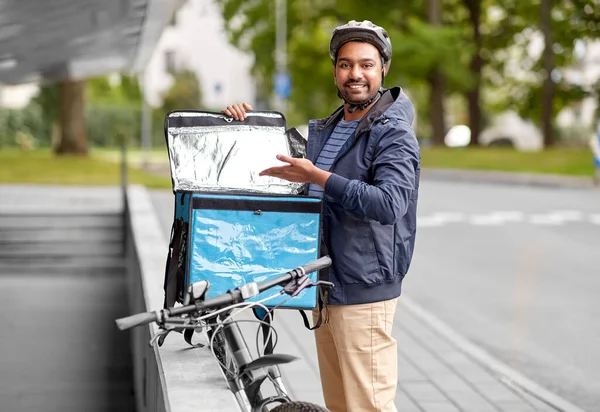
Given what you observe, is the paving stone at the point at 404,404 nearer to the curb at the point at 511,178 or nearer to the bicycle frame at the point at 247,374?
the bicycle frame at the point at 247,374

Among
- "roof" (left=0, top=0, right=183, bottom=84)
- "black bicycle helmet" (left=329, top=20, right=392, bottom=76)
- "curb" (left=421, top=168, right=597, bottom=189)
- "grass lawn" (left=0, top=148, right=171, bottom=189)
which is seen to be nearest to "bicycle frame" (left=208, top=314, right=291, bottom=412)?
"black bicycle helmet" (left=329, top=20, right=392, bottom=76)

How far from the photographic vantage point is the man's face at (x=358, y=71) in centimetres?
343

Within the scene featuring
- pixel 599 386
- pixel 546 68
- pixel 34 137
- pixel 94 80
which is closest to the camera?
pixel 599 386

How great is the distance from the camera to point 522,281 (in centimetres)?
1120

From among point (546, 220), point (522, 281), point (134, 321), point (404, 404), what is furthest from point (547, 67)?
point (134, 321)

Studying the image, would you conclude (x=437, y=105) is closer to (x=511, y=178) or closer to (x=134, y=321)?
(x=511, y=178)

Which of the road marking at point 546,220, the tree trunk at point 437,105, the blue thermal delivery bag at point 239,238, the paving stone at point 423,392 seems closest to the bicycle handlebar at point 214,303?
the blue thermal delivery bag at point 239,238

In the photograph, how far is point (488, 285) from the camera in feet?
36.0

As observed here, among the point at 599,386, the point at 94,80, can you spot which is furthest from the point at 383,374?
the point at 94,80

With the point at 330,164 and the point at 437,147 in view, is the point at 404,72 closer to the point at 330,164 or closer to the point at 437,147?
the point at 437,147

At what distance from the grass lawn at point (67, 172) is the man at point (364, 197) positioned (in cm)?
1962

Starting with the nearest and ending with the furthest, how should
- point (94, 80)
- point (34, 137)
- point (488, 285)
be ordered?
1. point (488, 285)
2. point (34, 137)
3. point (94, 80)

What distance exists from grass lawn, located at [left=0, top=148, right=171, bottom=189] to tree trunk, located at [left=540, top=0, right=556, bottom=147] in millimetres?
14333

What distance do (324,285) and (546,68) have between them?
33684mm
